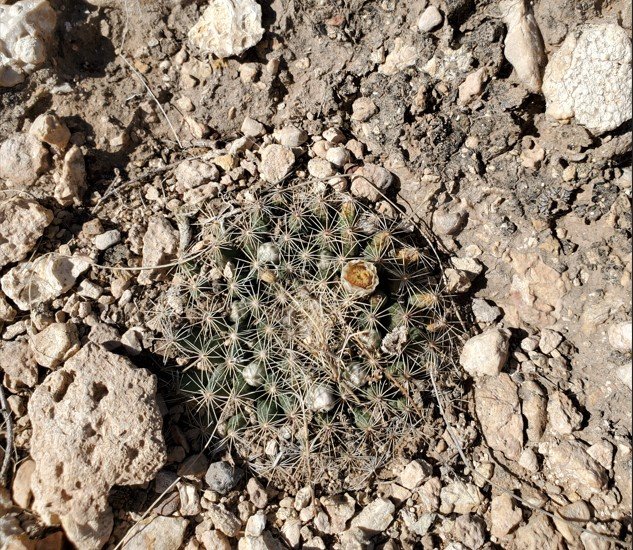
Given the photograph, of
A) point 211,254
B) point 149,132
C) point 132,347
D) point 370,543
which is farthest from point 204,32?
point 370,543

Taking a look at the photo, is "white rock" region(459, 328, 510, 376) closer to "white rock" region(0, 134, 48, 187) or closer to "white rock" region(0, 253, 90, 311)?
Answer: "white rock" region(0, 253, 90, 311)

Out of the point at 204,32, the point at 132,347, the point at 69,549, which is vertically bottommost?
the point at 69,549

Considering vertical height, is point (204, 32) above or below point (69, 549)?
above

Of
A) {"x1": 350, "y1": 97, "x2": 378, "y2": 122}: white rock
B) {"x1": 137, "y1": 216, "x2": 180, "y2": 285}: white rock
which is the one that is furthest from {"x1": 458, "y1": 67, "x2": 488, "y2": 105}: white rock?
{"x1": 137, "y1": 216, "x2": 180, "y2": 285}: white rock

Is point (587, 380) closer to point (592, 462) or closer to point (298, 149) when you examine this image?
point (592, 462)

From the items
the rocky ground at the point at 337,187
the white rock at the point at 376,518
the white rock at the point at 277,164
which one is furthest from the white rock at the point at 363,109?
the white rock at the point at 376,518

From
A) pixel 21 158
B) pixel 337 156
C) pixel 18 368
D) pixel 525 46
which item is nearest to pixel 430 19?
pixel 525 46

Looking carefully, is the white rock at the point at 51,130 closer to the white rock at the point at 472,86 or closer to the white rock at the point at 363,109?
the white rock at the point at 363,109
